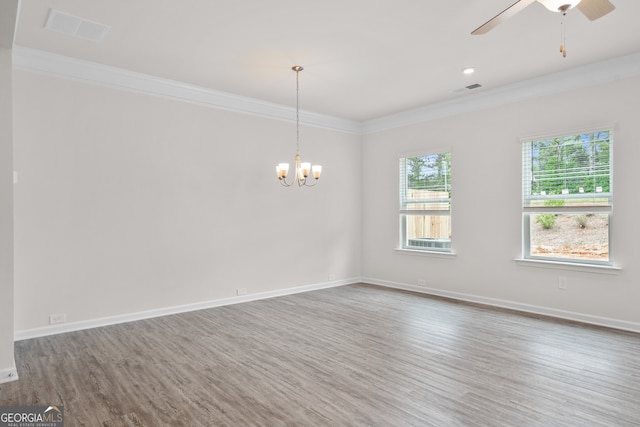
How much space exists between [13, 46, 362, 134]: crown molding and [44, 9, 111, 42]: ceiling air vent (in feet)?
2.37

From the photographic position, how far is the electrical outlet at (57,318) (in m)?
4.16

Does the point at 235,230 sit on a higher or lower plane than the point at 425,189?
lower

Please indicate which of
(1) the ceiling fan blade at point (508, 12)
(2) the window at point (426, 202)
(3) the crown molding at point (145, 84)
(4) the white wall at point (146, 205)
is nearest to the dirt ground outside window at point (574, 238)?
(2) the window at point (426, 202)

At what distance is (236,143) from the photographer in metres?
5.61

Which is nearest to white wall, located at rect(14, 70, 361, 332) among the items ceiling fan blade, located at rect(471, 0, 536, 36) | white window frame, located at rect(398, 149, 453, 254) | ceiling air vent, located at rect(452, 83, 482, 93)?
white window frame, located at rect(398, 149, 453, 254)

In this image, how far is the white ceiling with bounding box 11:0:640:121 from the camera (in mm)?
3186

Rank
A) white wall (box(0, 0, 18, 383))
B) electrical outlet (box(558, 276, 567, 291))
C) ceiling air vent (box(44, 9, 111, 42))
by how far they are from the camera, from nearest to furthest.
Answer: white wall (box(0, 0, 18, 383)), ceiling air vent (box(44, 9, 111, 42)), electrical outlet (box(558, 276, 567, 291))

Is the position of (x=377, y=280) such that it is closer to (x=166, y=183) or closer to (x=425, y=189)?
(x=425, y=189)

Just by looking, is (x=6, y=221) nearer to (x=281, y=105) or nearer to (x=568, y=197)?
(x=281, y=105)

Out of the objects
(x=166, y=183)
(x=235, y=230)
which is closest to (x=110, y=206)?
(x=166, y=183)

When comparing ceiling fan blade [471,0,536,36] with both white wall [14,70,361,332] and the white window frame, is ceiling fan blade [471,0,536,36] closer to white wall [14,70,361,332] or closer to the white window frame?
the white window frame

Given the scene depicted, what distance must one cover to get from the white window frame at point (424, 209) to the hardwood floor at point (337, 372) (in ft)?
4.93

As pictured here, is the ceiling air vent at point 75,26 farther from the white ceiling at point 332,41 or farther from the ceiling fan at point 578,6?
the ceiling fan at point 578,6

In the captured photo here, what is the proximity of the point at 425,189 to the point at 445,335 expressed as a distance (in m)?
2.79
